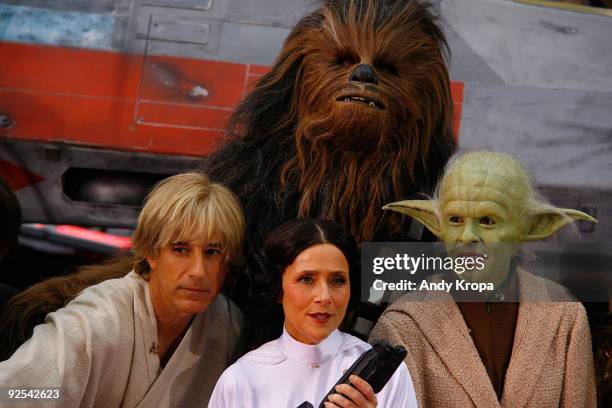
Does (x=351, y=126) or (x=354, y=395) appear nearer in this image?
(x=354, y=395)

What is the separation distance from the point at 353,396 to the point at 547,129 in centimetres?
146

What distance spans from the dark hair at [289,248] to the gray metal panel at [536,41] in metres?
1.06

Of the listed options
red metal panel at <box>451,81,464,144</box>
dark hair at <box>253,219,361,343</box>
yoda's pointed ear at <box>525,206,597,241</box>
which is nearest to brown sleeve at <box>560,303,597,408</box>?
yoda's pointed ear at <box>525,206,597,241</box>

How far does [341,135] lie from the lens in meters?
2.68

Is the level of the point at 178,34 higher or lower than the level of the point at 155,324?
higher

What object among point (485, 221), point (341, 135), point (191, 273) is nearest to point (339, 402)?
point (191, 273)

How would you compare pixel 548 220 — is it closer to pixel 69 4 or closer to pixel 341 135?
pixel 341 135

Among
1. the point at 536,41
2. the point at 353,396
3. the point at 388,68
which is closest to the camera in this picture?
the point at 353,396

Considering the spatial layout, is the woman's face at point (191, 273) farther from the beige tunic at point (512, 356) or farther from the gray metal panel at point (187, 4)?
the gray metal panel at point (187, 4)

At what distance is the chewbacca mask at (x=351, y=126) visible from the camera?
106 inches

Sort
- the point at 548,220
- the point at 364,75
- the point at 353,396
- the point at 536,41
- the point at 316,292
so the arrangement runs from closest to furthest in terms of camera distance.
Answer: the point at 353,396 → the point at 316,292 → the point at 548,220 → the point at 364,75 → the point at 536,41

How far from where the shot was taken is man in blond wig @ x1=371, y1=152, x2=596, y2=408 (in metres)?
2.32

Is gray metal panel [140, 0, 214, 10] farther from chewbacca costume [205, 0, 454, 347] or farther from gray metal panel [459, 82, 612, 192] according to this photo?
gray metal panel [459, 82, 612, 192]

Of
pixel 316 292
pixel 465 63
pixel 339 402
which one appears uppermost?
pixel 465 63
